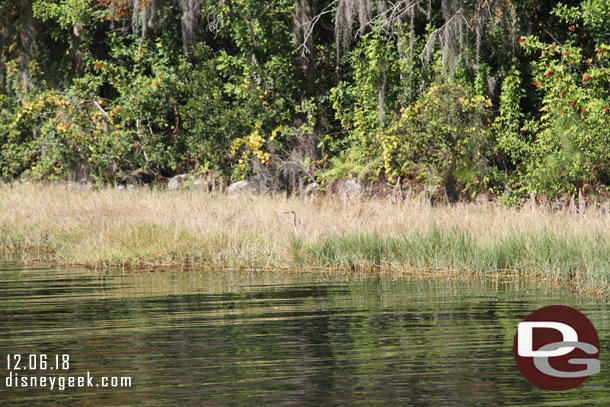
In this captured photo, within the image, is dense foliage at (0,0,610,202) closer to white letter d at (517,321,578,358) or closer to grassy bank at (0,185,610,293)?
grassy bank at (0,185,610,293)

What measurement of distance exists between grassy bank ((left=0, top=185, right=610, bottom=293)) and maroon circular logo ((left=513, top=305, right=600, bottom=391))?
2.09 m

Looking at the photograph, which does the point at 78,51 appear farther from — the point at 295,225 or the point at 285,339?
the point at 285,339

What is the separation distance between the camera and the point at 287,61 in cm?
2439

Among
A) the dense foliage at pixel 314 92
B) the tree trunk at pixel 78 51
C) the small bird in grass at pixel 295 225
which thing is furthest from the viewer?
the tree trunk at pixel 78 51

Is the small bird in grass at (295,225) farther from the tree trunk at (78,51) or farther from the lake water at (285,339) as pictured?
the tree trunk at (78,51)

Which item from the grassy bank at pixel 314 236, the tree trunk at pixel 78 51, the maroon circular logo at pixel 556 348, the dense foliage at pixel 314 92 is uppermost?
the tree trunk at pixel 78 51

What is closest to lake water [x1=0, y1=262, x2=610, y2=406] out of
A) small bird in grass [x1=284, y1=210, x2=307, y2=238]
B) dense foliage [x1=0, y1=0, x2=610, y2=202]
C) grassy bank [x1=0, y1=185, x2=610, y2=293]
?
grassy bank [x1=0, y1=185, x2=610, y2=293]

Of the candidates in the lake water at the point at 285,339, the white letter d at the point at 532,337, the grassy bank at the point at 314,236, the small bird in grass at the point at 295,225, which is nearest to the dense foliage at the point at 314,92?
the grassy bank at the point at 314,236

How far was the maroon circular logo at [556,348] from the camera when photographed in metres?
7.02

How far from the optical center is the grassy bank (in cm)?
1303

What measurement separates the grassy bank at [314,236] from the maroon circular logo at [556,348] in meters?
2.09

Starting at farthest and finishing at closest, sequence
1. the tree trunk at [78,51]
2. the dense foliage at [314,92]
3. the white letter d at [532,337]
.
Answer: the tree trunk at [78,51] < the dense foliage at [314,92] < the white letter d at [532,337]

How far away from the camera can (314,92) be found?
82.2 ft

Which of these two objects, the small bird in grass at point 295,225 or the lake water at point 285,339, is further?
the small bird in grass at point 295,225
